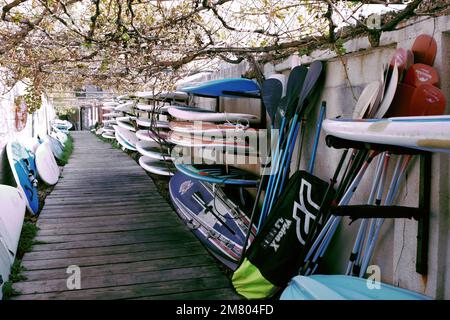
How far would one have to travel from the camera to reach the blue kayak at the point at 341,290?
1654 mm

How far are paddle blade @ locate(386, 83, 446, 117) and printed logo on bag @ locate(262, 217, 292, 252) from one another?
98 centimetres

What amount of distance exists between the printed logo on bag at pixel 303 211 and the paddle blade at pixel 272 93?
0.84 metres

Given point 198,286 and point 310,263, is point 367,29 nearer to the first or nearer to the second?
point 310,263

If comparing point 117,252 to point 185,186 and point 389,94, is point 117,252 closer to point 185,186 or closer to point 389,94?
point 185,186

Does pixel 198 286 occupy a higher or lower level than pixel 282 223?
lower

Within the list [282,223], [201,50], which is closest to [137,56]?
[201,50]

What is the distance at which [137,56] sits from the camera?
3549 mm

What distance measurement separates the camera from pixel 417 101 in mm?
1637

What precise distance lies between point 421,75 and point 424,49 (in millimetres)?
139

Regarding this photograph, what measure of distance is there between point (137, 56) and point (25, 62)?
4.19 ft

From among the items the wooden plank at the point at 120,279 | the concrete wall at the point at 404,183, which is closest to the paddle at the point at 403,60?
the concrete wall at the point at 404,183

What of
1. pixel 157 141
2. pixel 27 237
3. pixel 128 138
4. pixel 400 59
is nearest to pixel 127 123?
pixel 128 138

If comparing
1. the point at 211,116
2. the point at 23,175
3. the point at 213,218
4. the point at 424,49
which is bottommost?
the point at 213,218

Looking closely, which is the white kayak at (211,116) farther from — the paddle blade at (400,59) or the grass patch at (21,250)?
the grass patch at (21,250)
